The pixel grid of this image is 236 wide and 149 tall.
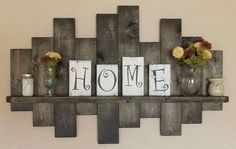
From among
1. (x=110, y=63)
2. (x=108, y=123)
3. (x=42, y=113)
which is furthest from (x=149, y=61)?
(x=42, y=113)

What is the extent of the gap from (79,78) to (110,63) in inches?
8.4

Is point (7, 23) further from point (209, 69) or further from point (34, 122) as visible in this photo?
point (209, 69)

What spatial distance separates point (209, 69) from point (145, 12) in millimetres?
539

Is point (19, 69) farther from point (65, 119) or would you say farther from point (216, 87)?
point (216, 87)

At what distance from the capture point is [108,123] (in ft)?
7.02

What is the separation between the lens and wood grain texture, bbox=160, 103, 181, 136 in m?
2.15

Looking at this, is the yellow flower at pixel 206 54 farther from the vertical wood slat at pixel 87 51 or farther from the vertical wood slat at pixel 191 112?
the vertical wood slat at pixel 87 51

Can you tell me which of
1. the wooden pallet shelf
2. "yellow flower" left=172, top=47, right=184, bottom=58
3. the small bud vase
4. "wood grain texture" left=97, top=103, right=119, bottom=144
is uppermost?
"yellow flower" left=172, top=47, right=184, bottom=58

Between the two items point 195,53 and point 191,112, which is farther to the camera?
point 191,112

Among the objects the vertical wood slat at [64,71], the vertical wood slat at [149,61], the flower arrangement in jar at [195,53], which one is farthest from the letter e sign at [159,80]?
the vertical wood slat at [64,71]

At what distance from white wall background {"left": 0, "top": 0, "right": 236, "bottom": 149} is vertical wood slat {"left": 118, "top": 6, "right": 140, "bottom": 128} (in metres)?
0.04

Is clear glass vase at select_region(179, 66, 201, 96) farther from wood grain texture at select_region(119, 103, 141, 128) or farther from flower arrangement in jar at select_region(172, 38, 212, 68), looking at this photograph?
wood grain texture at select_region(119, 103, 141, 128)

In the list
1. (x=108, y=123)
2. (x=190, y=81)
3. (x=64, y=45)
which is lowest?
(x=108, y=123)

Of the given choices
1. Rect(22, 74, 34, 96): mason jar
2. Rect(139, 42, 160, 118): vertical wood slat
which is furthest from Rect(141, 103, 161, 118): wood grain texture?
Rect(22, 74, 34, 96): mason jar
